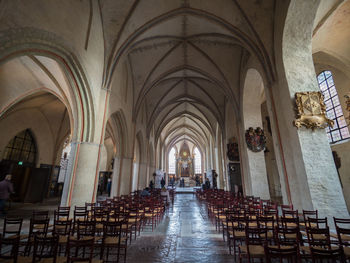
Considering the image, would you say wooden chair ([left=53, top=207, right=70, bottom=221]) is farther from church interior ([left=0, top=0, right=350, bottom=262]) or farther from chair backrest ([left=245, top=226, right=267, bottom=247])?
chair backrest ([left=245, top=226, right=267, bottom=247])

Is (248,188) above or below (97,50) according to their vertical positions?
below

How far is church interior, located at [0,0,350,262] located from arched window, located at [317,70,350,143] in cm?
6

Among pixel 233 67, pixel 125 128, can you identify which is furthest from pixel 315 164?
pixel 125 128

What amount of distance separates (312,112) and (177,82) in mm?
12168

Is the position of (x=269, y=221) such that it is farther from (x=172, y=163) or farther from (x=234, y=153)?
(x=172, y=163)

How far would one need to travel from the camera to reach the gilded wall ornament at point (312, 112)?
5.59 m

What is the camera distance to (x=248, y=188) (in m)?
10.6

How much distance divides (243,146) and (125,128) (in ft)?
25.6

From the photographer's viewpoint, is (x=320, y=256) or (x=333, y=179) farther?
(x=333, y=179)

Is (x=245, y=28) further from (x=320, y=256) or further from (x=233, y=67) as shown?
(x=320, y=256)

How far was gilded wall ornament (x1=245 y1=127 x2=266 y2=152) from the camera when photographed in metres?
10.3

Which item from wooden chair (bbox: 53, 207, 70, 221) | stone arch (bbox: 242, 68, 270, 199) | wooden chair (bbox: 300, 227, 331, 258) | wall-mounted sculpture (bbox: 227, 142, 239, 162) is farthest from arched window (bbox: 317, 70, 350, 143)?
wooden chair (bbox: 53, 207, 70, 221)

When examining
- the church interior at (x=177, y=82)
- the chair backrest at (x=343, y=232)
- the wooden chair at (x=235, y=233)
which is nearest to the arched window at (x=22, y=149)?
the church interior at (x=177, y=82)

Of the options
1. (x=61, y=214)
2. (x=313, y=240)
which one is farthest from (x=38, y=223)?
(x=313, y=240)
